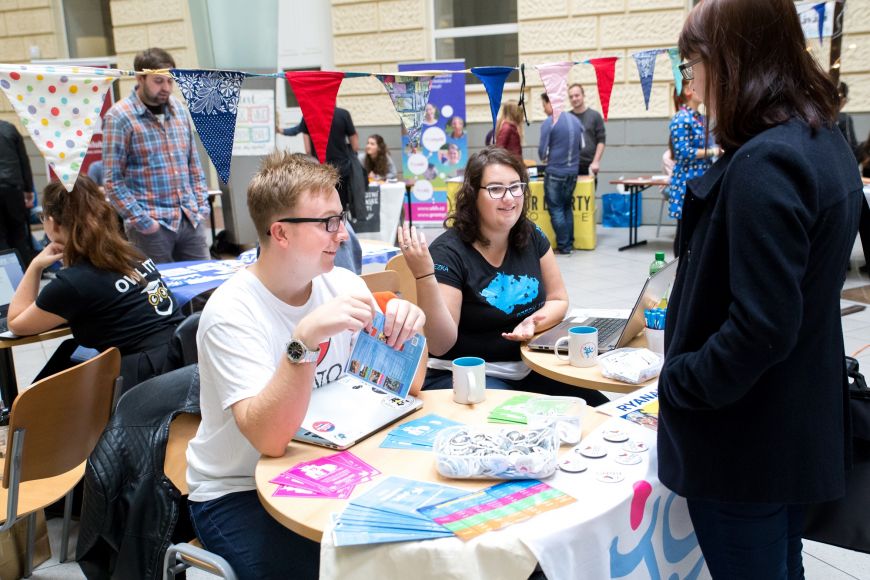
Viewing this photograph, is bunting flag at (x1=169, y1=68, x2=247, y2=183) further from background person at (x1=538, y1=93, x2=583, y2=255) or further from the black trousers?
background person at (x1=538, y1=93, x2=583, y2=255)

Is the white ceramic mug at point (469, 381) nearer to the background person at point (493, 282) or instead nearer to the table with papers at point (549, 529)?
the table with papers at point (549, 529)

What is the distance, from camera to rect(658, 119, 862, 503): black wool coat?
1.15 metres

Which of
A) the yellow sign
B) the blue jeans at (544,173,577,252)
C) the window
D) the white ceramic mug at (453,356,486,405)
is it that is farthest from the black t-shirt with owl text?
the window

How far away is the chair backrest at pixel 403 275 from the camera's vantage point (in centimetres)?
345

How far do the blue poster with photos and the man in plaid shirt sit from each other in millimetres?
4868

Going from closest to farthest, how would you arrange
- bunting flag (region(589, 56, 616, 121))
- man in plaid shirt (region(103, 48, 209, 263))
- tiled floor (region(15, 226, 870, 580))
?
tiled floor (region(15, 226, 870, 580)), man in plaid shirt (region(103, 48, 209, 263)), bunting flag (region(589, 56, 616, 121))

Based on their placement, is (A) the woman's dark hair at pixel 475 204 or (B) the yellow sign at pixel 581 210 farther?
(B) the yellow sign at pixel 581 210

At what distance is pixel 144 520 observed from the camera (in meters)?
1.68

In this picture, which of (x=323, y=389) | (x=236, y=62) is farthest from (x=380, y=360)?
(x=236, y=62)

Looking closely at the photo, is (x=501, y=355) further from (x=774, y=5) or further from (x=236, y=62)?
(x=236, y=62)

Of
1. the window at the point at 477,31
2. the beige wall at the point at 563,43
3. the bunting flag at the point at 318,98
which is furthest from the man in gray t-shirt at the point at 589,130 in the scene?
the bunting flag at the point at 318,98

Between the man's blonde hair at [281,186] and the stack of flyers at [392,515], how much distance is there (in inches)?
27.0

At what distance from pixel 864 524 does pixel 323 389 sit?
121 centimetres

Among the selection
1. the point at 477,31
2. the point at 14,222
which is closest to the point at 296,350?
the point at 14,222
